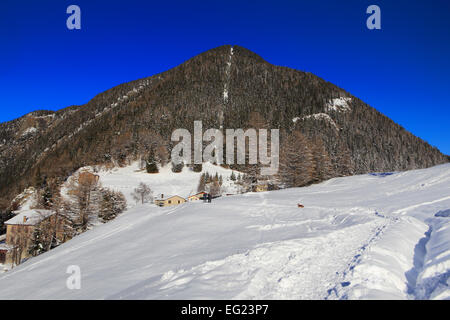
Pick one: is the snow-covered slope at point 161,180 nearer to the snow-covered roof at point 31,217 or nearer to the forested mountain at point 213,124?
the forested mountain at point 213,124

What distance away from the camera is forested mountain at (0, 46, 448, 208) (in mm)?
100875

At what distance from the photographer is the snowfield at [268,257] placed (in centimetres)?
615

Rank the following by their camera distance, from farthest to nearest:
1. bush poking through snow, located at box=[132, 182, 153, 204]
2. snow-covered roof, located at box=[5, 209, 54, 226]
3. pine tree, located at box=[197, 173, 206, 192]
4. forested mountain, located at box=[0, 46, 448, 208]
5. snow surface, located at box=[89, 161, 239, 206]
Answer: forested mountain, located at box=[0, 46, 448, 208] < pine tree, located at box=[197, 173, 206, 192] < snow surface, located at box=[89, 161, 239, 206] < bush poking through snow, located at box=[132, 182, 153, 204] < snow-covered roof, located at box=[5, 209, 54, 226]

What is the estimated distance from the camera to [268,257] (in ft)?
28.1

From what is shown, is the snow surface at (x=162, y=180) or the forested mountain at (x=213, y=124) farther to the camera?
the forested mountain at (x=213, y=124)

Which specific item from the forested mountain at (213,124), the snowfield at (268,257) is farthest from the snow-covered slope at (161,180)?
the snowfield at (268,257)

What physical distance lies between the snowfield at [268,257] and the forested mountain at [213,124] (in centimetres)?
5751

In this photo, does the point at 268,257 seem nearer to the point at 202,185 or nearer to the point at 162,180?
the point at 202,185

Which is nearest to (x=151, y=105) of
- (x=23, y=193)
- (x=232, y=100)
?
(x=232, y=100)

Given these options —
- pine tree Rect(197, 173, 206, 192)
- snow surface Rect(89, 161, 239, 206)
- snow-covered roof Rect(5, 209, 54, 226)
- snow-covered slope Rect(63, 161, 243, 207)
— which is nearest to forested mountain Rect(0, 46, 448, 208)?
snow-covered slope Rect(63, 161, 243, 207)

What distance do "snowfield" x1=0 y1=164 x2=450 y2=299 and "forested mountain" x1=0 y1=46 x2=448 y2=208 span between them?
5751 cm

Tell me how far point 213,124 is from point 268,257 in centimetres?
12346

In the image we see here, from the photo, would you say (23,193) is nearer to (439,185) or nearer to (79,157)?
(79,157)

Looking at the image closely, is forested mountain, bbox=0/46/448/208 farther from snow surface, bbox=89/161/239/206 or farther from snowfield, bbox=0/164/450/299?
snowfield, bbox=0/164/450/299
